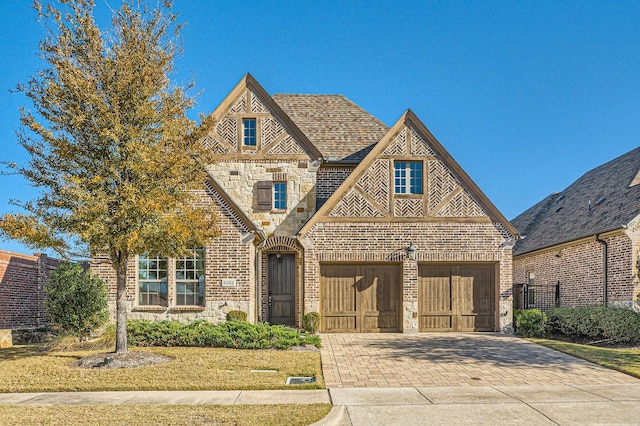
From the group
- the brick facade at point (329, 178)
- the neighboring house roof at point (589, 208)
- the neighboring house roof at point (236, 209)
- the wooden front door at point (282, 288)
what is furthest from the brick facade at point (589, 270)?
the neighboring house roof at point (236, 209)

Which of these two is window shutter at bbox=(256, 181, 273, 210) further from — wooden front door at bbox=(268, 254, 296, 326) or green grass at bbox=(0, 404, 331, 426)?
green grass at bbox=(0, 404, 331, 426)

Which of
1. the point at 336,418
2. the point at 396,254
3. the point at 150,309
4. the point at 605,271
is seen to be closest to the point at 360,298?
the point at 396,254

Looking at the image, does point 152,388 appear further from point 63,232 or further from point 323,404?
point 63,232

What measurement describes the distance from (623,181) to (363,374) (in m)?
14.6

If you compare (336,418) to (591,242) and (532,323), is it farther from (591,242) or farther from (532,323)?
(591,242)

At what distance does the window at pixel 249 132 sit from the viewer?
1786 centimetres

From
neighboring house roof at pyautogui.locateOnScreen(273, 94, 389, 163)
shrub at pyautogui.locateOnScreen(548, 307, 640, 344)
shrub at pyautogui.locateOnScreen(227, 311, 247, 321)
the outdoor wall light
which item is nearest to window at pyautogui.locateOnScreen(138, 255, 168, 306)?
shrub at pyautogui.locateOnScreen(227, 311, 247, 321)

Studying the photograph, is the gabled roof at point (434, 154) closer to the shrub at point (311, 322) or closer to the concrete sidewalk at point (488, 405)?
the shrub at point (311, 322)

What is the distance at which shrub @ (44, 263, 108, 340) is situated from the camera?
1320 cm

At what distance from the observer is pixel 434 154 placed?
16.8 m

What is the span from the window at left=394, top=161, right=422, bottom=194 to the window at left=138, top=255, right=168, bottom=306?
7830mm

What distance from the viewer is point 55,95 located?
34.6 ft

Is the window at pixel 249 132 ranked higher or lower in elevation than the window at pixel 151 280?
higher

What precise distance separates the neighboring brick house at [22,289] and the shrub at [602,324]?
16.2 metres
